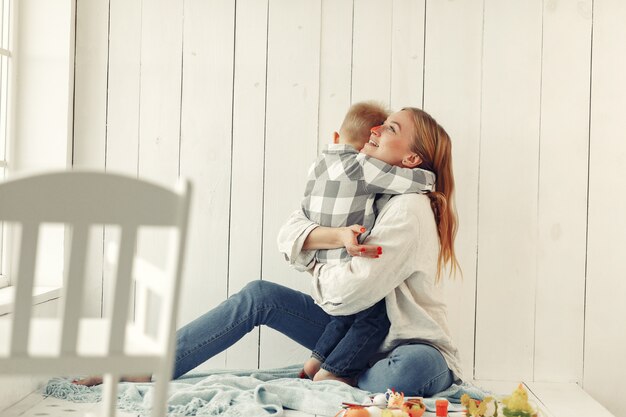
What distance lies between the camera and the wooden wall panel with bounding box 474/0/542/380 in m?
2.57

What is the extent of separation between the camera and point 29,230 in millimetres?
1089

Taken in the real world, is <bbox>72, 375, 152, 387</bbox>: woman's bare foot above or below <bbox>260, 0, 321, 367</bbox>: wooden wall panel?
below

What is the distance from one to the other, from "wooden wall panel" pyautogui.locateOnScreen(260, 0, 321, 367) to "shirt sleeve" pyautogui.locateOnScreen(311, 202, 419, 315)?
0.44m

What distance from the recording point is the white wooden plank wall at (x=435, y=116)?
255 cm

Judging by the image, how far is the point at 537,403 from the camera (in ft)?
7.39

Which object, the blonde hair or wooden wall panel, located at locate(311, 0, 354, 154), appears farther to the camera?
wooden wall panel, located at locate(311, 0, 354, 154)

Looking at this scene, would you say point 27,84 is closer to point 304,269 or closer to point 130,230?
point 304,269

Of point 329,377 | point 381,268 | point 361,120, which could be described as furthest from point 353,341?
point 361,120

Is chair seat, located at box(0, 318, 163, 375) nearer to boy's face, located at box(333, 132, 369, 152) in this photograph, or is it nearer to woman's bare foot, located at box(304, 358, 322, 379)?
woman's bare foot, located at box(304, 358, 322, 379)

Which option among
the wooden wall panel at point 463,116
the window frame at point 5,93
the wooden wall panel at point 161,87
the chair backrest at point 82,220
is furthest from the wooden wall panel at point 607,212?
the window frame at point 5,93

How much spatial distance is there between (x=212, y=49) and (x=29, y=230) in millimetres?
1673

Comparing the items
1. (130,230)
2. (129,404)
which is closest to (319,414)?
(129,404)

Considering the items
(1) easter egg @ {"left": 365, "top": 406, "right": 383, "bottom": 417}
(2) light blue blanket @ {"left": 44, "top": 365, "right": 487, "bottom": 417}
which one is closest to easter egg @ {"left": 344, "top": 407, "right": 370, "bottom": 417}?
(1) easter egg @ {"left": 365, "top": 406, "right": 383, "bottom": 417}

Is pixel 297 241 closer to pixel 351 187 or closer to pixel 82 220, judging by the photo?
pixel 351 187
